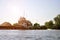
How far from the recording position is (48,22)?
1991 centimetres

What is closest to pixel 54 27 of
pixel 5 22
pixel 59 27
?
pixel 59 27

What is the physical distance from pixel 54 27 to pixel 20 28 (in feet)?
10.6

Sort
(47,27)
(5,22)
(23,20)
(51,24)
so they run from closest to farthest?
(5,22) < (23,20) < (51,24) < (47,27)

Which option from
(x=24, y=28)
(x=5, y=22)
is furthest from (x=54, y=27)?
(x=5, y=22)

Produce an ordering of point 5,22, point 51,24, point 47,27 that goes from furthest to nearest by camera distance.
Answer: point 47,27
point 51,24
point 5,22

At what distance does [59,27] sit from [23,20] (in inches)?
148

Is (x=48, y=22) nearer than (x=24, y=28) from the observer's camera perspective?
Yes

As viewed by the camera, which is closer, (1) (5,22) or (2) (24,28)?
(1) (5,22)

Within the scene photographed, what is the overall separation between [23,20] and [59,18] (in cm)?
480

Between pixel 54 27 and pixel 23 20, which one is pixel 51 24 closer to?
pixel 54 27

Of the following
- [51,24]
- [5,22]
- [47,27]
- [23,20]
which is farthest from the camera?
[47,27]

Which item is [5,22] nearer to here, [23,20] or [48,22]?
[23,20]

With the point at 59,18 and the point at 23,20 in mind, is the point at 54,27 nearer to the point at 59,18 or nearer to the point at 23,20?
the point at 59,18

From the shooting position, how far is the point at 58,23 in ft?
67.8
